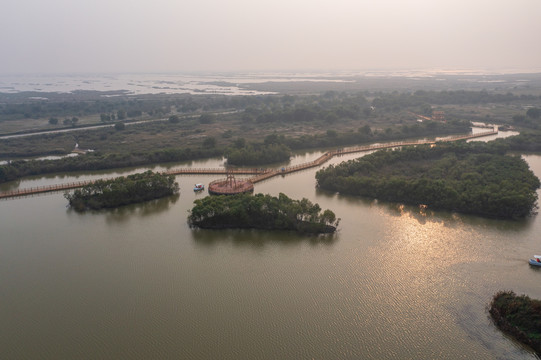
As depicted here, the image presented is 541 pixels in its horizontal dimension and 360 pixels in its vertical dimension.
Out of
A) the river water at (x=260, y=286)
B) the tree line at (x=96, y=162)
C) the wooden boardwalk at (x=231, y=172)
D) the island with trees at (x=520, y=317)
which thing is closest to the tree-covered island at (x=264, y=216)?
the river water at (x=260, y=286)

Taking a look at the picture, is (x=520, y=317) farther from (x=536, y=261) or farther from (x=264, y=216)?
(x=264, y=216)

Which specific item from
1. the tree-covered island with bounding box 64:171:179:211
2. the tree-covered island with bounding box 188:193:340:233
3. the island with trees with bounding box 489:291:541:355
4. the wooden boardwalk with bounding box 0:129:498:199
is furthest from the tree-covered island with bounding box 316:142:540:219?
the tree-covered island with bounding box 64:171:179:211

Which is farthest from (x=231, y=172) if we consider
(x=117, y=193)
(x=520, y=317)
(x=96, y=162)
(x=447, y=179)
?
(x=520, y=317)

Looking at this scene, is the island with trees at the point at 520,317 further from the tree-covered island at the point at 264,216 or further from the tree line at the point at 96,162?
the tree line at the point at 96,162

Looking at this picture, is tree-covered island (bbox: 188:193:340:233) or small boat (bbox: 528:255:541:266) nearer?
small boat (bbox: 528:255:541:266)

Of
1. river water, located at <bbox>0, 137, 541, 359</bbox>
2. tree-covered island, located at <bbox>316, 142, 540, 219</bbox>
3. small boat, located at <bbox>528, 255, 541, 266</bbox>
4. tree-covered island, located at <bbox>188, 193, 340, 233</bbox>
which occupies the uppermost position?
tree-covered island, located at <bbox>316, 142, 540, 219</bbox>

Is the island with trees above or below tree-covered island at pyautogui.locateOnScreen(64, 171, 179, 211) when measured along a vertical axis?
below

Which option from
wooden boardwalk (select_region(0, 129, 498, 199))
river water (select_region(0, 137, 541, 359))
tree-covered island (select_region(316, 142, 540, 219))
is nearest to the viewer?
river water (select_region(0, 137, 541, 359))

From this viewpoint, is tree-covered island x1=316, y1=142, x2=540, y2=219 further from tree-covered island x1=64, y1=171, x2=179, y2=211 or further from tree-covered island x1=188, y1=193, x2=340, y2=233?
tree-covered island x1=64, y1=171, x2=179, y2=211
